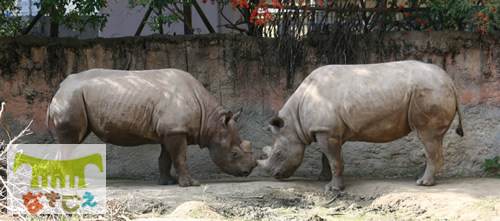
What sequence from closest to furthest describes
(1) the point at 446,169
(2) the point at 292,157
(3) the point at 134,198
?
(3) the point at 134,198 < (2) the point at 292,157 < (1) the point at 446,169

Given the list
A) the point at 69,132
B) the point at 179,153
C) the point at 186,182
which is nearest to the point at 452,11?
the point at 179,153

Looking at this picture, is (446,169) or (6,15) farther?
(6,15)

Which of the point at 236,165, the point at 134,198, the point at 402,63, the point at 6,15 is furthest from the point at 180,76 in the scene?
the point at 6,15

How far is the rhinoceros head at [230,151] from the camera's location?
8.82 meters

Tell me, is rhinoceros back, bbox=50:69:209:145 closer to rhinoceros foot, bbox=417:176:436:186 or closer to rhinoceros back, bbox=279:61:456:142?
rhinoceros back, bbox=279:61:456:142

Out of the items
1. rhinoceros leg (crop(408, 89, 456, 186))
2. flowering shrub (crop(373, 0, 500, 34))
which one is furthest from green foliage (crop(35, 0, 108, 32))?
rhinoceros leg (crop(408, 89, 456, 186))

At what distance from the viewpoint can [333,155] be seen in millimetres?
8359

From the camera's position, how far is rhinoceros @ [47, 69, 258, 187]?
27.6 feet

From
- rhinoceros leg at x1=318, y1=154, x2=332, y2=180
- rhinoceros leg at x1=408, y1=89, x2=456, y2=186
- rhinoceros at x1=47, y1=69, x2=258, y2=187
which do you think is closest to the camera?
rhinoceros leg at x1=408, y1=89, x2=456, y2=186

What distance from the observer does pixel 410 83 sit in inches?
321

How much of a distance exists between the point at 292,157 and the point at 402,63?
184 centimetres

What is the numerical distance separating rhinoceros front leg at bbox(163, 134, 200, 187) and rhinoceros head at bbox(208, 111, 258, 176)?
50 cm

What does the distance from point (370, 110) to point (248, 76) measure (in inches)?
103

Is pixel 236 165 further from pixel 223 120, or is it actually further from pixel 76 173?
pixel 76 173
